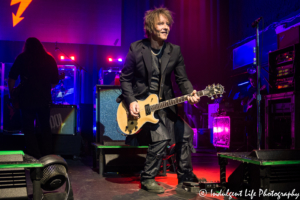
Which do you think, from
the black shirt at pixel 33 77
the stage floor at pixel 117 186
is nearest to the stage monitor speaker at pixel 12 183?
the stage floor at pixel 117 186

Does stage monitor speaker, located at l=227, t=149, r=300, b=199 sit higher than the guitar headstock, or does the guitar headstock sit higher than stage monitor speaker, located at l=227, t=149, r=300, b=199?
the guitar headstock

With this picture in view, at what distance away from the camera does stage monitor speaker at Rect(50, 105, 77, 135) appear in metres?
5.71

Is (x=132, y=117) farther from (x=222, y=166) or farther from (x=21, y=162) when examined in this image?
(x=21, y=162)

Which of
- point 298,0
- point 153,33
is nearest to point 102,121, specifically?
point 153,33

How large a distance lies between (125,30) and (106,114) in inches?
201

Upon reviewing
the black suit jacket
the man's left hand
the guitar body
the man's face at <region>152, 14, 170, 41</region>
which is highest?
the man's face at <region>152, 14, 170, 41</region>

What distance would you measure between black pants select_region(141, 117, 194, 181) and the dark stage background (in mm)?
4584

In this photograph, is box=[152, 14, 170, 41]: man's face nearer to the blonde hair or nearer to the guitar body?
the blonde hair

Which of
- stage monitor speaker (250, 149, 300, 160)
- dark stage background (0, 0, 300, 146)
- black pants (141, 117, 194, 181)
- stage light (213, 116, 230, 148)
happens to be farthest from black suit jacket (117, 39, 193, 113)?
stage light (213, 116, 230, 148)

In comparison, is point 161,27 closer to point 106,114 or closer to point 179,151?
point 179,151

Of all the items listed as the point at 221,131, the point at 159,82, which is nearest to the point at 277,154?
the point at 159,82

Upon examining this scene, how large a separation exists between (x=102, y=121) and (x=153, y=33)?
1.97m

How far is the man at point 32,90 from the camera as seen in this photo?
14.7 ft

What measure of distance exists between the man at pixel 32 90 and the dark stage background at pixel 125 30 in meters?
2.27
